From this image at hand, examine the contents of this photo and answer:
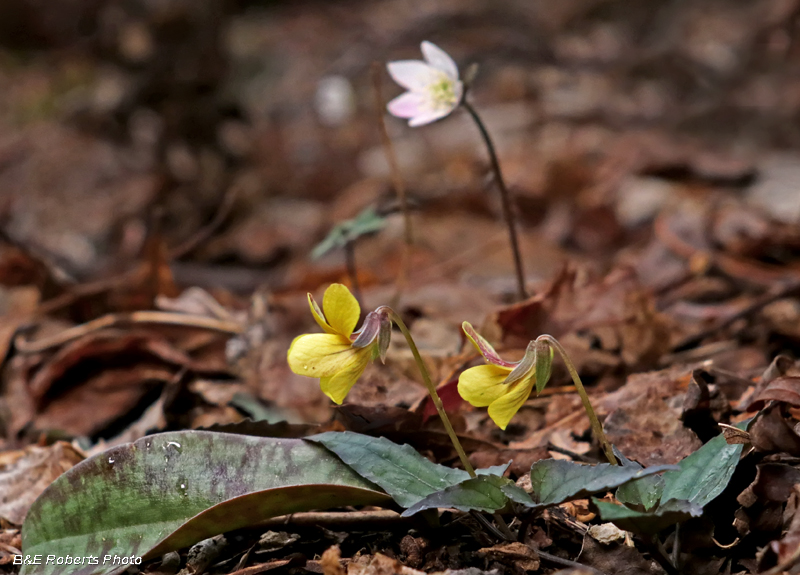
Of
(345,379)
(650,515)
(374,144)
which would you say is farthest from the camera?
(374,144)

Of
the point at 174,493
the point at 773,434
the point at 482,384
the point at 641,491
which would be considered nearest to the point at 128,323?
the point at 174,493

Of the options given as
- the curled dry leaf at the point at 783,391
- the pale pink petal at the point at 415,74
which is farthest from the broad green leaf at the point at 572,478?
the pale pink petal at the point at 415,74

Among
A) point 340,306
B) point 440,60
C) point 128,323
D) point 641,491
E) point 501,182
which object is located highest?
point 440,60

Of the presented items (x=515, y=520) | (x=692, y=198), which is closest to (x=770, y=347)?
(x=515, y=520)

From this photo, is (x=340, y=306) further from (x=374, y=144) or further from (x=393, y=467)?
(x=374, y=144)

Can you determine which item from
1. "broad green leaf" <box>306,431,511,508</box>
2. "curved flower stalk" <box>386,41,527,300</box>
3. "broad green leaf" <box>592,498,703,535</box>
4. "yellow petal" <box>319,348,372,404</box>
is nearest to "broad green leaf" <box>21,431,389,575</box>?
"broad green leaf" <box>306,431,511,508</box>

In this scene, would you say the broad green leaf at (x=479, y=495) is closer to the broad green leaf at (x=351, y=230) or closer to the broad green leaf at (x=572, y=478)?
the broad green leaf at (x=572, y=478)

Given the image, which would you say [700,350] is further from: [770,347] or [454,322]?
[454,322]
